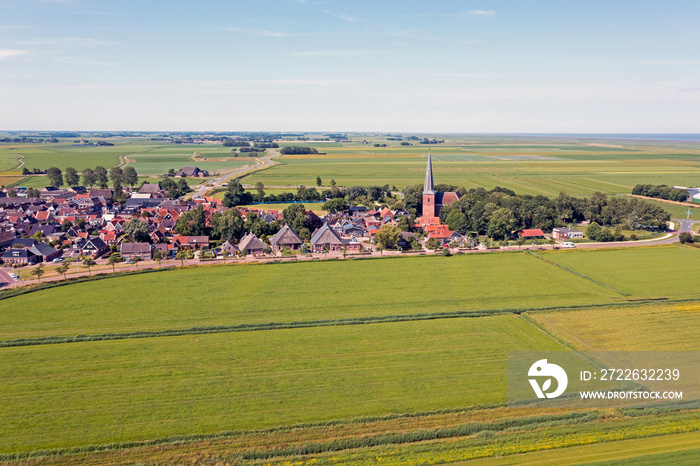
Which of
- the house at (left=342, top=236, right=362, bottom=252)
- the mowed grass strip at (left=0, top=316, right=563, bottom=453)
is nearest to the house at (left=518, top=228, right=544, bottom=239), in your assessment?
→ the house at (left=342, top=236, right=362, bottom=252)

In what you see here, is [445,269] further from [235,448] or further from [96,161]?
[96,161]

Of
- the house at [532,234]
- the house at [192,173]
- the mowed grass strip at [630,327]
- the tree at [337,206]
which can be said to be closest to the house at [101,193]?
the house at [192,173]

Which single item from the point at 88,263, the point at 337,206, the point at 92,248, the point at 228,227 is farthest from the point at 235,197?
the point at 88,263

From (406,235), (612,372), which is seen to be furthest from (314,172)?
(612,372)

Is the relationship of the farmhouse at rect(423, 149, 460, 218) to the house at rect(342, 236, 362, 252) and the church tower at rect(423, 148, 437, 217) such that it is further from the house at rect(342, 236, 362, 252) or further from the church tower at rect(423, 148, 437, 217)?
the house at rect(342, 236, 362, 252)

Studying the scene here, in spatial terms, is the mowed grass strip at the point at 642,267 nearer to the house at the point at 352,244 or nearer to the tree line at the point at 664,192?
the house at the point at 352,244

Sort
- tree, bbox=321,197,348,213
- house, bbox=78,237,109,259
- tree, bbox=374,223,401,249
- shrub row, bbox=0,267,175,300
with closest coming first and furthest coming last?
shrub row, bbox=0,267,175,300, house, bbox=78,237,109,259, tree, bbox=374,223,401,249, tree, bbox=321,197,348,213

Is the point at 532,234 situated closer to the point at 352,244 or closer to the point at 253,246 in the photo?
the point at 352,244

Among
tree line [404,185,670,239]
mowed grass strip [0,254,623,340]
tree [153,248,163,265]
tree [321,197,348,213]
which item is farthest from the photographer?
tree [321,197,348,213]
